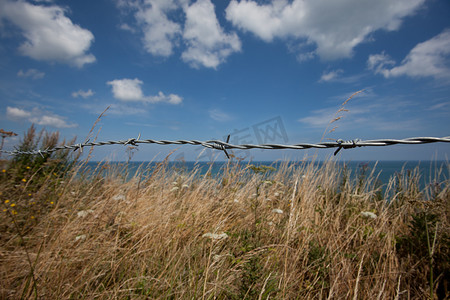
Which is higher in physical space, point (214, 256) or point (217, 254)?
point (214, 256)

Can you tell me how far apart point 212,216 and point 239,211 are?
1.11 ft

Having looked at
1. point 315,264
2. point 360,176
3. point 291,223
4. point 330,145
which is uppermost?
point 330,145

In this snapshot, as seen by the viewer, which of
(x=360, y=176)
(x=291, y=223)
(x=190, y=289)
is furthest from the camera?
(x=360, y=176)

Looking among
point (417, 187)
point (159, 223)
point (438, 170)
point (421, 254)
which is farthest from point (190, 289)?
point (438, 170)

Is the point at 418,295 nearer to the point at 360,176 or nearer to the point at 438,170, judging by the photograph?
the point at 360,176

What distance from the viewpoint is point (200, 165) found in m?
3.39

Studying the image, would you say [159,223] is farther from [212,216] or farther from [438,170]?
[438,170]

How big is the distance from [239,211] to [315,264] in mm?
952

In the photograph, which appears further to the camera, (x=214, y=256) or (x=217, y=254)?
(x=217, y=254)

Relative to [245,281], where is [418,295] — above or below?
below

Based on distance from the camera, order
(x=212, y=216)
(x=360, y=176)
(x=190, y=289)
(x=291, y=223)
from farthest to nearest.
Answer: (x=360, y=176), (x=212, y=216), (x=291, y=223), (x=190, y=289)

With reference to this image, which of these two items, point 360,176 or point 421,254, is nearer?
point 421,254

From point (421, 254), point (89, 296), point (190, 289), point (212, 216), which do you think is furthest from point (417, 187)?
point (89, 296)

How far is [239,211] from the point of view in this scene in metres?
2.29
